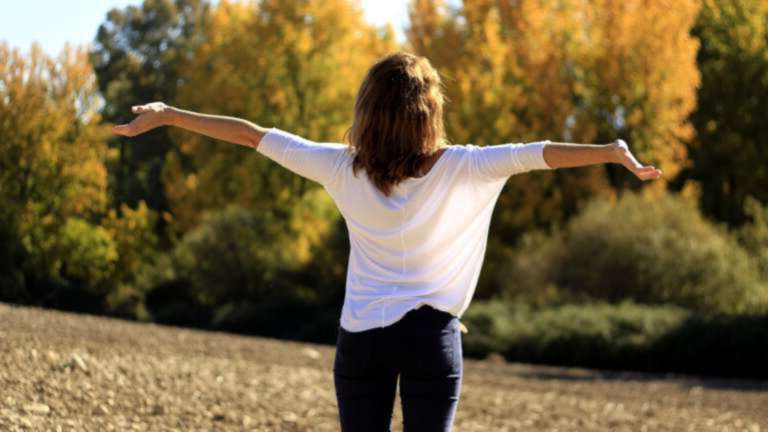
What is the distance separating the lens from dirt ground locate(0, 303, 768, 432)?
8133 millimetres

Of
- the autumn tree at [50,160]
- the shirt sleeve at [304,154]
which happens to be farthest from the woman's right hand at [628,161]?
the autumn tree at [50,160]

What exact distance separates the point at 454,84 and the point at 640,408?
61.3 feet

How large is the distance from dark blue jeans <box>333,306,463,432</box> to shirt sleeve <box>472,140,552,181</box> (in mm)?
432

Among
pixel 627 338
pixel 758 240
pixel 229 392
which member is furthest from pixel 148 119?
pixel 758 240

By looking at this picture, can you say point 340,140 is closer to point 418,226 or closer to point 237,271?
point 237,271

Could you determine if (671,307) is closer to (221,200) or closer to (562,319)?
(562,319)

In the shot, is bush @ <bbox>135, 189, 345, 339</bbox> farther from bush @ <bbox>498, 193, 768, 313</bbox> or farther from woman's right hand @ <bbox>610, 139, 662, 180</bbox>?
woman's right hand @ <bbox>610, 139, 662, 180</bbox>

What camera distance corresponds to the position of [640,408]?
12336mm

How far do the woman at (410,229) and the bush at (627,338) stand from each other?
15.8 metres

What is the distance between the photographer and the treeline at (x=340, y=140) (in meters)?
22.2

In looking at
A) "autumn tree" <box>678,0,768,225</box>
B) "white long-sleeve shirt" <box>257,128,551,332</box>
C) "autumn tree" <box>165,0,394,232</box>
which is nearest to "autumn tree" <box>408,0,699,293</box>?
"autumn tree" <box>678,0,768,225</box>

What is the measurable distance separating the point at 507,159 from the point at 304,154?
622mm

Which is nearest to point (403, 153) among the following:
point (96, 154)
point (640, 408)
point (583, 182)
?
point (640, 408)

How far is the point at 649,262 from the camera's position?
2220 cm
